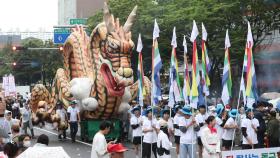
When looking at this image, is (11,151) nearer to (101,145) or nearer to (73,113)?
(101,145)

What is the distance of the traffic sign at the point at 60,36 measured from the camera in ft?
101

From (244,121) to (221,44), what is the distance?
16.2 meters

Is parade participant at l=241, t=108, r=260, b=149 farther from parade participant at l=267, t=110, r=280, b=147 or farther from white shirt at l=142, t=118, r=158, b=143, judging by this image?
white shirt at l=142, t=118, r=158, b=143

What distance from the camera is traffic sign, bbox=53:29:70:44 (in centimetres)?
3082

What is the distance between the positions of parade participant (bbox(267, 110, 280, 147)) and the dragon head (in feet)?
18.6

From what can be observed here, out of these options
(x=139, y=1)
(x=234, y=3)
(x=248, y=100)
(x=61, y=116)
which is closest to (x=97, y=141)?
(x=248, y=100)

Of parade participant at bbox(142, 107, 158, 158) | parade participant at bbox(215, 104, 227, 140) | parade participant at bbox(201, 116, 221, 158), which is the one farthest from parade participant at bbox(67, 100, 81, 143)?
parade participant at bbox(201, 116, 221, 158)

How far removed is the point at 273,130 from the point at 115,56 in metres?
6.63

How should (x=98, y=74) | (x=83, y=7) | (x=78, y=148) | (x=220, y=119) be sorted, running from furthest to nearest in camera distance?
(x=83, y=7), (x=98, y=74), (x=78, y=148), (x=220, y=119)

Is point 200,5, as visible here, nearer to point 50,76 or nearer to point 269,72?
point 269,72

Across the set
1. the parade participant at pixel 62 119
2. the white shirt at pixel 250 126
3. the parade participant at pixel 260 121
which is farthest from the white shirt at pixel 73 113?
the white shirt at pixel 250 126

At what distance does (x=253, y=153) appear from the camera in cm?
1030

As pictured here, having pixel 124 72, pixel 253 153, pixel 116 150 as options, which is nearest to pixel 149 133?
pixel 124 72

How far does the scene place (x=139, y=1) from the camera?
36656 mm
